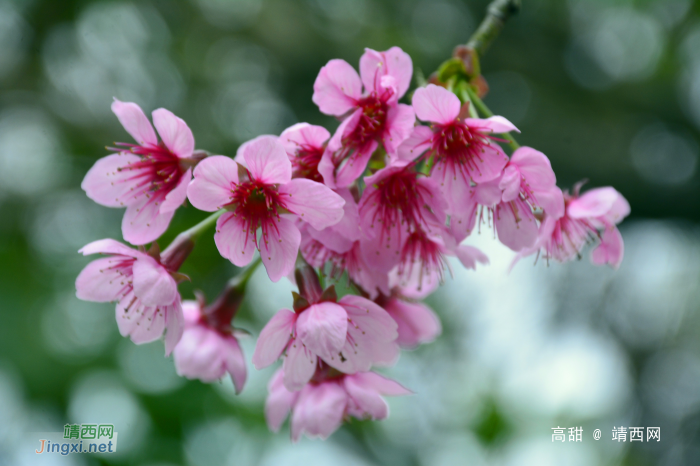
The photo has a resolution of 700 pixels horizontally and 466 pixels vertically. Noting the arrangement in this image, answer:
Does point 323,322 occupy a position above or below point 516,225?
below

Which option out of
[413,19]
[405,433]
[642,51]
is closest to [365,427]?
[405,433]

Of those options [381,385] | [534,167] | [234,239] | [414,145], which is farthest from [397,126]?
[381,385]

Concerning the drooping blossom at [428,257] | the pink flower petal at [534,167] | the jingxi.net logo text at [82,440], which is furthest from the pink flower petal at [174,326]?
the jingxi.net logo text at [82,440]

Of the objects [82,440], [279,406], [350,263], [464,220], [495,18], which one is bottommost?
[82,440]

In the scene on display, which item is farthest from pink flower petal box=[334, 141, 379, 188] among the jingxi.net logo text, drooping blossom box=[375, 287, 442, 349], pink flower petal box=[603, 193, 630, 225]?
the jingxi.net logo text

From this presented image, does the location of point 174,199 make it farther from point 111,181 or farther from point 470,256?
point 470,256

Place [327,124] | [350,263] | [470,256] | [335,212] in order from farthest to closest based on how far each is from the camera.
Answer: [327,124], [470,256], [350,263], [335,212]

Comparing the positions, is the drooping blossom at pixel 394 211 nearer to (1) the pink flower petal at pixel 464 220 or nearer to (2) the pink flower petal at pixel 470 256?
(1) the pink flower petal at pixel 464 220
